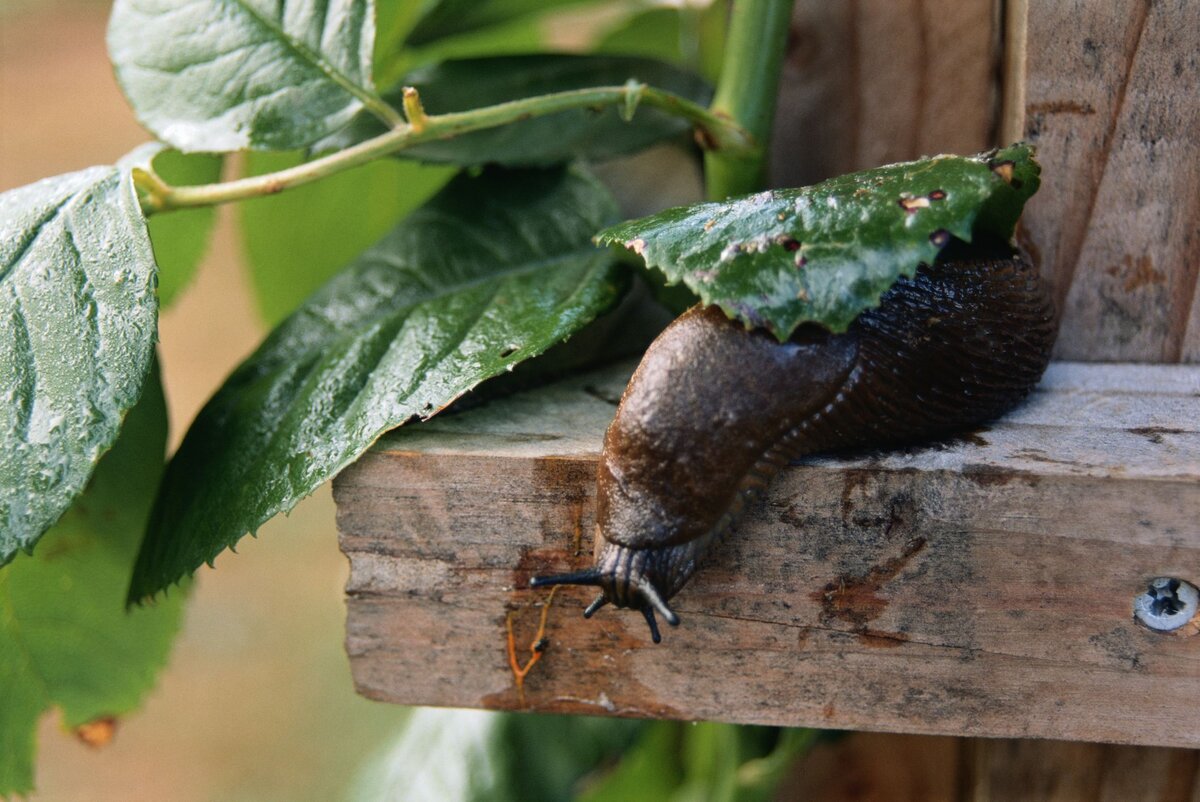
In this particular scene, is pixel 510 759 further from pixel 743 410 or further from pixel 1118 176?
pixel 1118 176

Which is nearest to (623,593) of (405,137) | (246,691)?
(405,137)

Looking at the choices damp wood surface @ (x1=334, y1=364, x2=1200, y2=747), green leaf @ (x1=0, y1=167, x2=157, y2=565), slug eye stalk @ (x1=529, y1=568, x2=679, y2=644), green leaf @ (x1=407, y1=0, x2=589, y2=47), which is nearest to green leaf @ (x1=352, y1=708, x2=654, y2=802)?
damp wood surface @ (x1=334, y1=364, x2=1200, y2=747)

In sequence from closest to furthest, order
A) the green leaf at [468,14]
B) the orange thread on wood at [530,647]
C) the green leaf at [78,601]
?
1. the orange thread on wood at [530,647]
2. the green leaf at [78,601]
3. the green leaf at [468,14]

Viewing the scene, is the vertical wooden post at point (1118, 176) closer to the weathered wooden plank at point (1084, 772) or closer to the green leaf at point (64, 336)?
the weathered wooden plank at point (1084, 772)

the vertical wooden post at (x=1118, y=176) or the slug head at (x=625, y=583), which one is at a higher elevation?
the vertical wooden post at (x=1118, y=176)

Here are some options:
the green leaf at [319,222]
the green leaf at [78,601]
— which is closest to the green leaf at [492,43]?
the green leaf at [319,222]

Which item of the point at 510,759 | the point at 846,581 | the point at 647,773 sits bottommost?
the point at 647,773

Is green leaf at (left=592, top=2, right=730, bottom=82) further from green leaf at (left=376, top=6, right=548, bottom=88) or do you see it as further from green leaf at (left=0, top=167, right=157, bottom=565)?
green leaf at (left=0, top=167, right=157, bottom=565)

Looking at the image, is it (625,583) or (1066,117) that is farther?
(1066,117)
